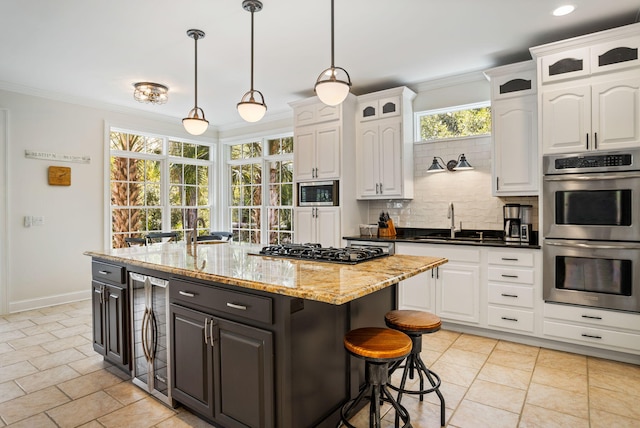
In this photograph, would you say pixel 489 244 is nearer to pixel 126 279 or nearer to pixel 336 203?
pixel 336 203

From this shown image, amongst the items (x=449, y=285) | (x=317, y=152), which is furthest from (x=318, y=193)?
(x=449, y=285)

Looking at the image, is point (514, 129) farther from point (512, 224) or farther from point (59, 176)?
point (59, 176)

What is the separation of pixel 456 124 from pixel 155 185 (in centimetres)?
471

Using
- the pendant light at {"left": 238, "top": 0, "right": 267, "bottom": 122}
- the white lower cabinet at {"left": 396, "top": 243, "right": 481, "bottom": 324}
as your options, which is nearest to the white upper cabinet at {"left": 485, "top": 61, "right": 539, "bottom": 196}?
the white lower cabinet at {"left": 396, "top": 243, "right": 481, "bottom": 324}

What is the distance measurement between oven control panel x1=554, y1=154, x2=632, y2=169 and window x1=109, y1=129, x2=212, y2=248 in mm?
4323

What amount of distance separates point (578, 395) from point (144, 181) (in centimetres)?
599

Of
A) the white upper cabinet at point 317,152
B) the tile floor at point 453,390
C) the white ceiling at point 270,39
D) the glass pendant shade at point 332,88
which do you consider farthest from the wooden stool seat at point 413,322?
the white upper cabinet at point 317,152

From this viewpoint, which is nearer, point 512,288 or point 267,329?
point 267,329

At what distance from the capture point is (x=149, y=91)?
4.59 m

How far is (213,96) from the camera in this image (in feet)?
16.7

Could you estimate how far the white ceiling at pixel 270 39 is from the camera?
2855 millimetres

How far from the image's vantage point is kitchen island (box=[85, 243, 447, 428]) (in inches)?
68.1

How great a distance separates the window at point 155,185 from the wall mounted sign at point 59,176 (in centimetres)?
61

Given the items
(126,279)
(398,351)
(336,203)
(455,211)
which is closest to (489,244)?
(455,211)
